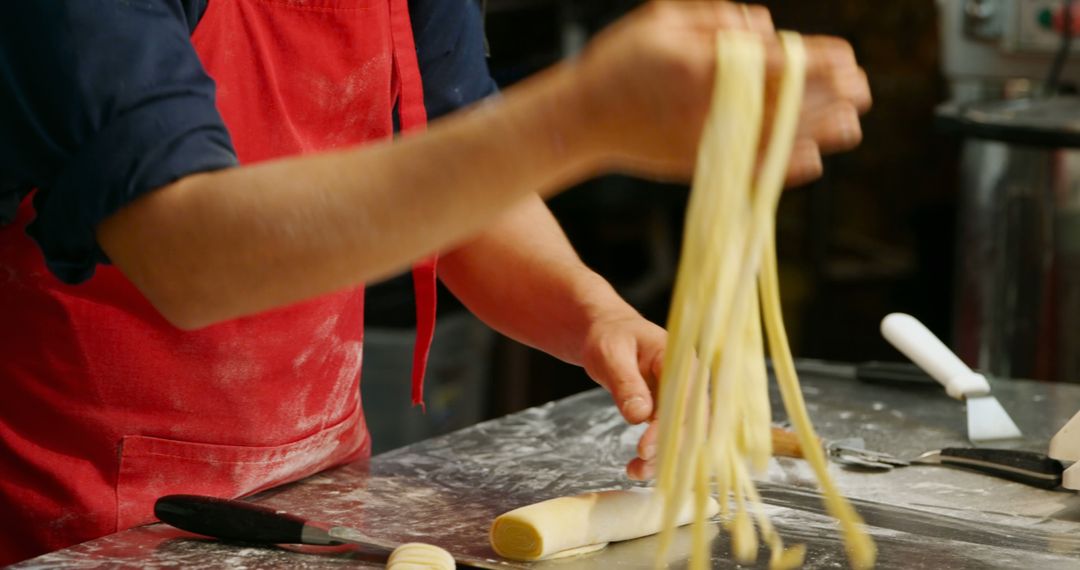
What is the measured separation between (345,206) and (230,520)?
377 mm

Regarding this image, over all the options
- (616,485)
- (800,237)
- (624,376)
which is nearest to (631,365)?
(624,376)

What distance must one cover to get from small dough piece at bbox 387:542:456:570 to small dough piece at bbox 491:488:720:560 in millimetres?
59

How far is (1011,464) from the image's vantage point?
1.36 metres

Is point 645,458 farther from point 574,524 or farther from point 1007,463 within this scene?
point 1007,463

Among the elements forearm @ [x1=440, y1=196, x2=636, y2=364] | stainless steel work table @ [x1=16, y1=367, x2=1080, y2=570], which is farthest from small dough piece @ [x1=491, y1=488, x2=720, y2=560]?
forearm @ [x1=440, y1=196, x2=636, y2=364]

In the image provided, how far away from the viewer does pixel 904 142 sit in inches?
184

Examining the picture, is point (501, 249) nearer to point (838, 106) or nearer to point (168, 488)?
point (168, 488)

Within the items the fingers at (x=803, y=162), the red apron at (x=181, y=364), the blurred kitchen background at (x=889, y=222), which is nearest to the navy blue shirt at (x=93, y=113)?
the red apron at (x=181, y=364)

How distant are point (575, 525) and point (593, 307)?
11.6 inches

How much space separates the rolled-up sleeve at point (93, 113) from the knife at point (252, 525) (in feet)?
0.85

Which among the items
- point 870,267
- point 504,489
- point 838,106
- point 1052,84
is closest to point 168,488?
point 504,489

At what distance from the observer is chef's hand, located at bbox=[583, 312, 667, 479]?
47.8 inches

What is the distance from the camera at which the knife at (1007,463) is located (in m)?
1.33

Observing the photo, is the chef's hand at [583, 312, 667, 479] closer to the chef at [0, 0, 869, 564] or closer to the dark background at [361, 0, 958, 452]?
the chef at [0, 0, 869, 564]
